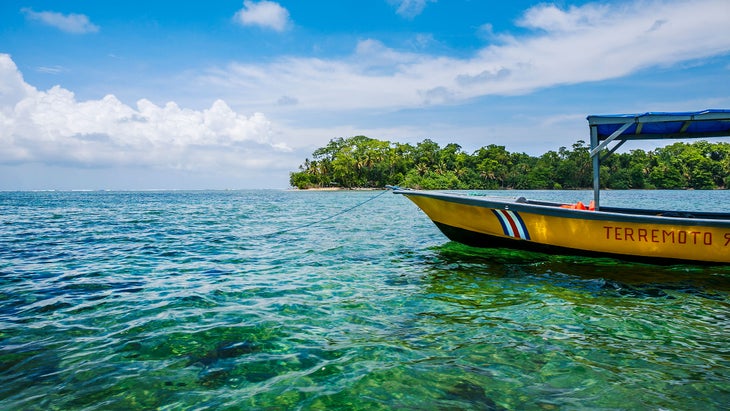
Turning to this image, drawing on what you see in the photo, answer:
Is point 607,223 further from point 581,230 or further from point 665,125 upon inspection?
point 665,125

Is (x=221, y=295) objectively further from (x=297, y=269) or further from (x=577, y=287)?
(x=577, y=287)

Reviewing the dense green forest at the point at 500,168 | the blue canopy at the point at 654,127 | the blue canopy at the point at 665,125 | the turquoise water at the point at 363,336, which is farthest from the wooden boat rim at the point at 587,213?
Answer: the dense green forest at the point at 500,168

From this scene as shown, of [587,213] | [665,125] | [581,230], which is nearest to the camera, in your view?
[587,213]

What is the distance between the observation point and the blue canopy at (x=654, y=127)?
9188 millimetres

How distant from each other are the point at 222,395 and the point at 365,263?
7.12 m

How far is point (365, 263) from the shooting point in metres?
10.7

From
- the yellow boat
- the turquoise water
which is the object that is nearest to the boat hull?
the yellow boat

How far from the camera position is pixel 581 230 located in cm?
967

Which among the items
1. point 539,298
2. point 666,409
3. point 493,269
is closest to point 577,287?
point 539,298

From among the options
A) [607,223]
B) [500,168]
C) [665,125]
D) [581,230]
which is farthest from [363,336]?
[500,168]

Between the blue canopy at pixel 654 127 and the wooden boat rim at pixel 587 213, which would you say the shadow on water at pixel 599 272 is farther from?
the blue canopy at pixel 654 127

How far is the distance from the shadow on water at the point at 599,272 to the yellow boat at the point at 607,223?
1.21 ft

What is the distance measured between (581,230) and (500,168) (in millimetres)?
131414

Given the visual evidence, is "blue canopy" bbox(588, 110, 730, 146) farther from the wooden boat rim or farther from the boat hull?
the boat hull
